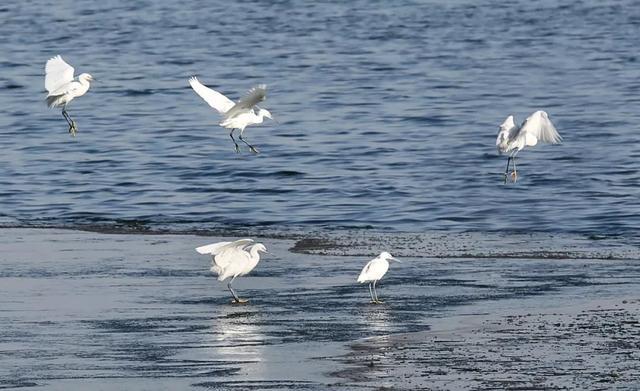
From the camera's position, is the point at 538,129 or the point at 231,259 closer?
the point at 231,259

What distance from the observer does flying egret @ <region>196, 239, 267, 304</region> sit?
16.0 meters

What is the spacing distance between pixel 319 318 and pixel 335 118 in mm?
17596

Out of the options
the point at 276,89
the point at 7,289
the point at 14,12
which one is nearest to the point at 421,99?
the point at 276,89

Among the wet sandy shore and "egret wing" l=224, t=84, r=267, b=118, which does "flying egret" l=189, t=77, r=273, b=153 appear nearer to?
"egret wing" l=224, t=84, r=267, b=118

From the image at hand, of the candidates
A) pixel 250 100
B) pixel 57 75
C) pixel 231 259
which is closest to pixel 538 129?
pixel 250 100

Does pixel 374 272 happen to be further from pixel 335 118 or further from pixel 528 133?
pixel 335 118

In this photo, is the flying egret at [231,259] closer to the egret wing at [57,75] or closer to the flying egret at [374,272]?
the flying egret at [374,272]

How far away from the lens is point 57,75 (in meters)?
20.3

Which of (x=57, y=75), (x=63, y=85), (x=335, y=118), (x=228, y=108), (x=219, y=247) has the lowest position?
(x=219, y=247)

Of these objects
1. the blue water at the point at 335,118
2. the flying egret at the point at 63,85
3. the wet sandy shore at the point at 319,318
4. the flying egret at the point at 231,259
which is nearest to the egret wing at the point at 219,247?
the flying egret at the point at 231,259

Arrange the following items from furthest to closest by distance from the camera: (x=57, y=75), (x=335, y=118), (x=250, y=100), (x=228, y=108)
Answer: (x=335, y=118) < (x=57, y=75) < (x=228, y=108) < (x=250, y=100)

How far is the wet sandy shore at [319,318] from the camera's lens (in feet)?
42.0

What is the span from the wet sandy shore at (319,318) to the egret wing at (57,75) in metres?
1.75

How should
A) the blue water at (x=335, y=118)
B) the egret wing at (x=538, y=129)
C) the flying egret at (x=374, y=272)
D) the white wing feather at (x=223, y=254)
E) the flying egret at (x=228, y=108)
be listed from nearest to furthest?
the flying egret at (x=374, y=272), the white wing feather at (x=223, y=254), the flying egret at (x=228, y=108), the egret wing at (x=538, y=129), the blue water at (x=335, y=118)
